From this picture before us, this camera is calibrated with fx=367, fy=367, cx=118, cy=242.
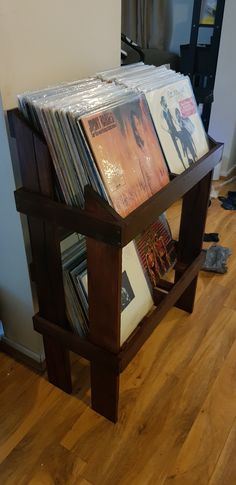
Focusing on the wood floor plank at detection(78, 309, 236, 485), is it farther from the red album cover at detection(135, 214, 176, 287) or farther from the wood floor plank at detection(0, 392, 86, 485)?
the red album cover at detection(135, 214, 176, 287)

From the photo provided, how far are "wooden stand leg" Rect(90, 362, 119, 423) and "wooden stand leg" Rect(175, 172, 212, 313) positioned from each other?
50 cm

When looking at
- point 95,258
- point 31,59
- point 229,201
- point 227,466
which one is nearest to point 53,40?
point 31,59

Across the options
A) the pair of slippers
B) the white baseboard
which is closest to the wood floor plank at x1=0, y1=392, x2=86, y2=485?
the white baseboard

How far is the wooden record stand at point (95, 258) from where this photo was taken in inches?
32.3

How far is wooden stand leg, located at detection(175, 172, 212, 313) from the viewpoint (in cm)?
130

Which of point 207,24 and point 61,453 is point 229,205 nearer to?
point 207,24

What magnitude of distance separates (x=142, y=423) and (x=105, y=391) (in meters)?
0.19

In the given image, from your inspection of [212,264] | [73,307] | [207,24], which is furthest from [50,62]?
[207,24]

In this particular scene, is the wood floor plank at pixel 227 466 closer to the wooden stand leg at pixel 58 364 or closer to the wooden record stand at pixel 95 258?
the wooden record stand at pixel 95 258

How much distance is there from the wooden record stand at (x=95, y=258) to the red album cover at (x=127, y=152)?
0.05 meters

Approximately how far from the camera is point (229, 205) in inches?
97.0

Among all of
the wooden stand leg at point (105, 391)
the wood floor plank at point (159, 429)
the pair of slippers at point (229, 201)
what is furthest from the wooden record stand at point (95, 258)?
the pair of slippers at point (229, 201)

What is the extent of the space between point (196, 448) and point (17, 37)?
4.08ft

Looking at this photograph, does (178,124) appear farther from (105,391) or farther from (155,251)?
(105,391)
